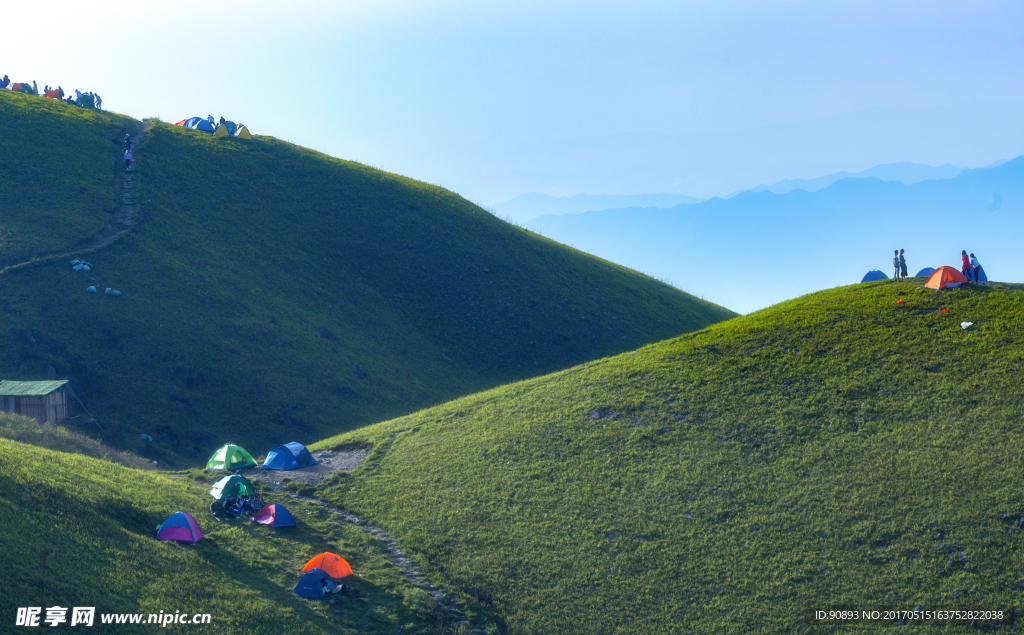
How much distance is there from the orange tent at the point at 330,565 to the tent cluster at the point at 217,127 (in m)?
78.2

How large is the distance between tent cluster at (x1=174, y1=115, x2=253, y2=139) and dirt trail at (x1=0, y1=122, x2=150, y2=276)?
12.3 metres

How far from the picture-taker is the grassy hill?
45094mm

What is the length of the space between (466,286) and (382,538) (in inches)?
1753

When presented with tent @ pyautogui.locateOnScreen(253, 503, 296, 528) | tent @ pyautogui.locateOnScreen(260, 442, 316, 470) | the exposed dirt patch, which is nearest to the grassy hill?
tent @ pyautogui.locateOnScreen(260, 442, 316, 470)

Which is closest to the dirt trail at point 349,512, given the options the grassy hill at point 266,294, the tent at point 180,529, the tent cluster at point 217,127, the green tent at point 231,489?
the green tent at point 231,489

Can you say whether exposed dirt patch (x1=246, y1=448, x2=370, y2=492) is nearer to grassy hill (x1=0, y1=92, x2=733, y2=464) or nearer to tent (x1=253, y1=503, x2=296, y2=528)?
tent (x1=253, y1=503, x2=296, y2=528)

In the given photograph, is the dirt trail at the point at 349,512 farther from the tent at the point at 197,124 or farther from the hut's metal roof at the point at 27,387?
the tent at the point at 197,124

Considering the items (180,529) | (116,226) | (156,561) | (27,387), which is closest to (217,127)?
(116,226)

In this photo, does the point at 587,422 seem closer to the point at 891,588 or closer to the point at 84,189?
the point at 891,588

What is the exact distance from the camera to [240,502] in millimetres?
28578

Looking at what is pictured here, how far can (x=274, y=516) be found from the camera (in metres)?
27.7

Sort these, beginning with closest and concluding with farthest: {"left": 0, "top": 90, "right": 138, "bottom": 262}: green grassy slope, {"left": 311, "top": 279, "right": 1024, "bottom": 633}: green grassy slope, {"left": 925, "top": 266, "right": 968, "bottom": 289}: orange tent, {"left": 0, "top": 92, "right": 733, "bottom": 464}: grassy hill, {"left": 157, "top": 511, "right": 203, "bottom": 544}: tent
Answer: {"left": 311, "top": 279, "right": 1024, "bottom": 633}: green grassy slope < {"left": 157, "top": 511, "right": 203, "bottom": 544}: tent < {"left": 925, "top": 266, "right": 968, "bottom": 289}: orange tent < {"left": 0, "top": 92, "right": 733, "bottom": 464}: grassy hill < {"left": 0, "top": 90, "right": 138, "bottom": 262}: green grassy slope

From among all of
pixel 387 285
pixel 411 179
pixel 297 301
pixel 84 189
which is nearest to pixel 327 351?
pixel 297 301

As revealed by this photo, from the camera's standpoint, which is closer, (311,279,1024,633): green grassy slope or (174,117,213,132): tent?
(311,279,1024,633): green grassy slope
